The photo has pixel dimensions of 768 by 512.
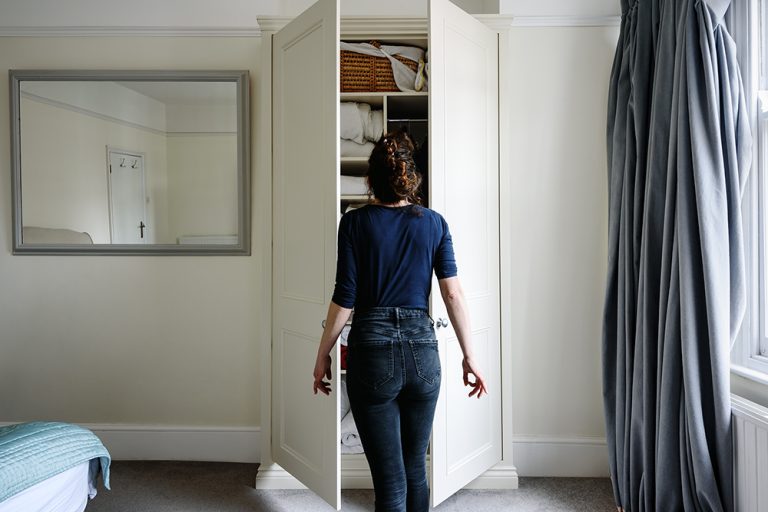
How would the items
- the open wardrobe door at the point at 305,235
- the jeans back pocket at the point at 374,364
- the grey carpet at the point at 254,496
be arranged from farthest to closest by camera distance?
the grey carpet at the point at 254,496, the open wardrobe door at the point at 305,235, the jeans back pocket at the point at 374,364

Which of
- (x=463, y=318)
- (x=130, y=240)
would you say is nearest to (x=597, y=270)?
(x=463, y=318)

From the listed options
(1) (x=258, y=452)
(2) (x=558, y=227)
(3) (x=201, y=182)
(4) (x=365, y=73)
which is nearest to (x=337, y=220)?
(4) (x=365, y=73)

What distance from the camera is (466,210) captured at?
2.26 metres

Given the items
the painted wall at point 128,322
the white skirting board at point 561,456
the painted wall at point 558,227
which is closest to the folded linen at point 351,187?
the painted wall at point 128,322

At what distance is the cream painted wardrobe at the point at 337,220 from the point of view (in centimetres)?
209

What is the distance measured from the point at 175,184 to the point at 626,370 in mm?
2370

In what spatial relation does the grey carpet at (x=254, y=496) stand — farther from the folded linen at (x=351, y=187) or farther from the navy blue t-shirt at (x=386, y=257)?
the folded linen at (x=351, y=187)

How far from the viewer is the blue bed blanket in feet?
5.07

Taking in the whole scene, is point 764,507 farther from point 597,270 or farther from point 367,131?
point 367,131

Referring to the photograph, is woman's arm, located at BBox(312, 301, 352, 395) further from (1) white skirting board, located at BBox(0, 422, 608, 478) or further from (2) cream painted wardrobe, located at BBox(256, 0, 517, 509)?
(1) white skirting board, located at BBox(0, 422, 608, 478)

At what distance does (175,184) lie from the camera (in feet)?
9.08

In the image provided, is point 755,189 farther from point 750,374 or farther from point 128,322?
point 128,322

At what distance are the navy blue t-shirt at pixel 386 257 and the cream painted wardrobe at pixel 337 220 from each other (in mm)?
422

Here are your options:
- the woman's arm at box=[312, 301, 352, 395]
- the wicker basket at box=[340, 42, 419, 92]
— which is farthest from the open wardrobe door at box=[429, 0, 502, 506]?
the woman's arm at box=[312, 301, 352, 395]
